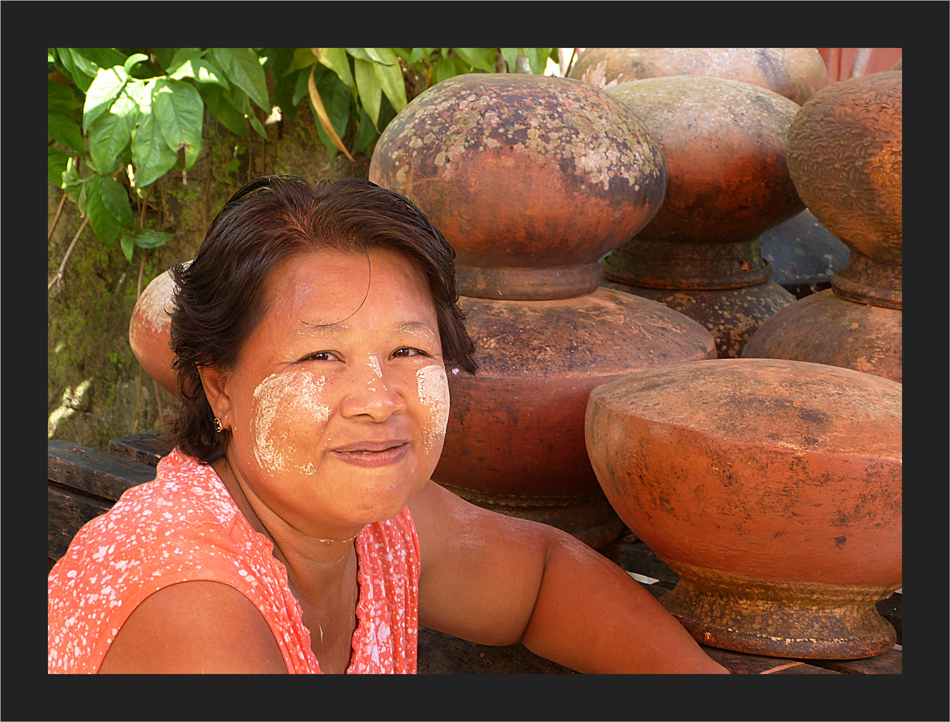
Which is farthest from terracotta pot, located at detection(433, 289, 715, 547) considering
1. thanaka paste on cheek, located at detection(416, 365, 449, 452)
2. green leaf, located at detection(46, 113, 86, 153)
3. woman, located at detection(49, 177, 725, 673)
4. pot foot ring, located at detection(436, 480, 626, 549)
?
green leaf, located at detection(46, 113, 86, 153)

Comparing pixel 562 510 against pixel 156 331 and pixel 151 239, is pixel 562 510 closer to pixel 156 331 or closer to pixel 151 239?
pixel 156 331

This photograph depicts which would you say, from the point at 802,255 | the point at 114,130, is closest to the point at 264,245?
the point at 114,130

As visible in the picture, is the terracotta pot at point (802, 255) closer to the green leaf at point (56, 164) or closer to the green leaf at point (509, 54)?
the green leaf at point (509, 54)

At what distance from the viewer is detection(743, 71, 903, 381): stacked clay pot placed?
5.02 ft

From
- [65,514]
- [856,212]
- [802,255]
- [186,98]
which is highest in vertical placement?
[186,98]

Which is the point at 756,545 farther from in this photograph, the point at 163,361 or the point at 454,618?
the point at 163,361

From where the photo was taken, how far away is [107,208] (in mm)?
2730

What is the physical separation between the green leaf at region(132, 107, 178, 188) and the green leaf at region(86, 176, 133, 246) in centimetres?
39

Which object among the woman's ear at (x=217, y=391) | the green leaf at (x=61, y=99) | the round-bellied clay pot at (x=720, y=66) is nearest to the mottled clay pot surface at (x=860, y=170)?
the round-bellied clay pot at (x=720, y=66)

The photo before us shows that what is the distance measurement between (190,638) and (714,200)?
147 centimetres

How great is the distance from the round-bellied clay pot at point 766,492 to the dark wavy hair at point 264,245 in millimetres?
365

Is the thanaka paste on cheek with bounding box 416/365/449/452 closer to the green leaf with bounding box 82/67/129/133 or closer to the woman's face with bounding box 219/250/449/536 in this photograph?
the woman's face with bounding box 219/250/449/536

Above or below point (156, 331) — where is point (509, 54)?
above

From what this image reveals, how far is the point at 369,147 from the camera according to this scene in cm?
278
